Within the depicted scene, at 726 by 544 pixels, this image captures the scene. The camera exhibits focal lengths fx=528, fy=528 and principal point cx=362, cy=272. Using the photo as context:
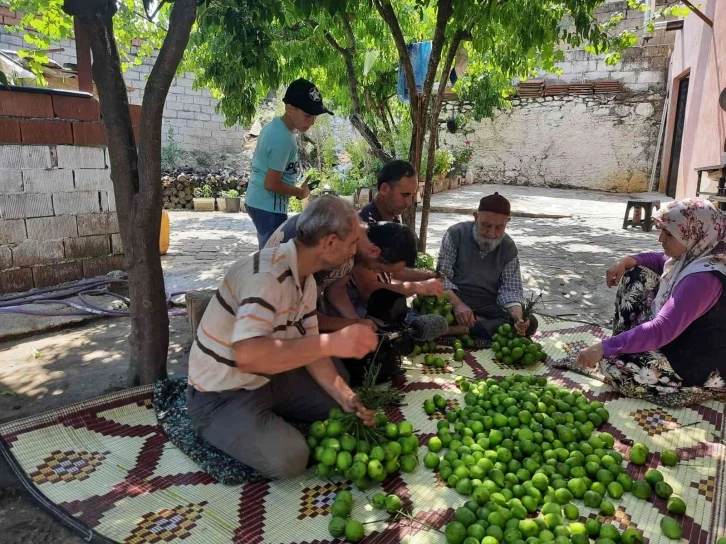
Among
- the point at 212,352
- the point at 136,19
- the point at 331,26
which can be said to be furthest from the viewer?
the point at 136,19

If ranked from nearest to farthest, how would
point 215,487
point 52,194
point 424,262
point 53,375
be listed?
point 215,487 < point 53,375 < point 52,194 < point 424,262

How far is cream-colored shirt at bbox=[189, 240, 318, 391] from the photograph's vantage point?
2283mm

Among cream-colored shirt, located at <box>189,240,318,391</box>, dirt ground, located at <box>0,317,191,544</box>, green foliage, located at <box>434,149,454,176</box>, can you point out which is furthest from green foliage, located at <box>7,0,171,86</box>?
green foliage, located at <box>434,149,454,176</box>

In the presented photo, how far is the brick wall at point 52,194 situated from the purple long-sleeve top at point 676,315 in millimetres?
5218

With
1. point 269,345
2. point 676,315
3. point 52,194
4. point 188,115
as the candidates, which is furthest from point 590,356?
point 188,115

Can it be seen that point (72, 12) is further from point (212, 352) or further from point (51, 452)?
point (51, 452)

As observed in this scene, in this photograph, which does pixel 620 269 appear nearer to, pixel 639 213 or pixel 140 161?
pixel 140 161

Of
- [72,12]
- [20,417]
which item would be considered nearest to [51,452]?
[20,417]

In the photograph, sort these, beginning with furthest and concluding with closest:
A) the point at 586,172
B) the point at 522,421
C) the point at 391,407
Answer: the point at 586,172
the point at 391,407
the point at 522,421

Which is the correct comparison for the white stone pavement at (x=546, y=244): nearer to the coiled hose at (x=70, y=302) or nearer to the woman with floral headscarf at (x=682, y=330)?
the coiled hose at (x=70, y=302)

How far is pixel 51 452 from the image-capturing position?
8.75 ft

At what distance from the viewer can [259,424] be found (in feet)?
8.32

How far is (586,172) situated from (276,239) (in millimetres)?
15324

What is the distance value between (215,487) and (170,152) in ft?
50.9
